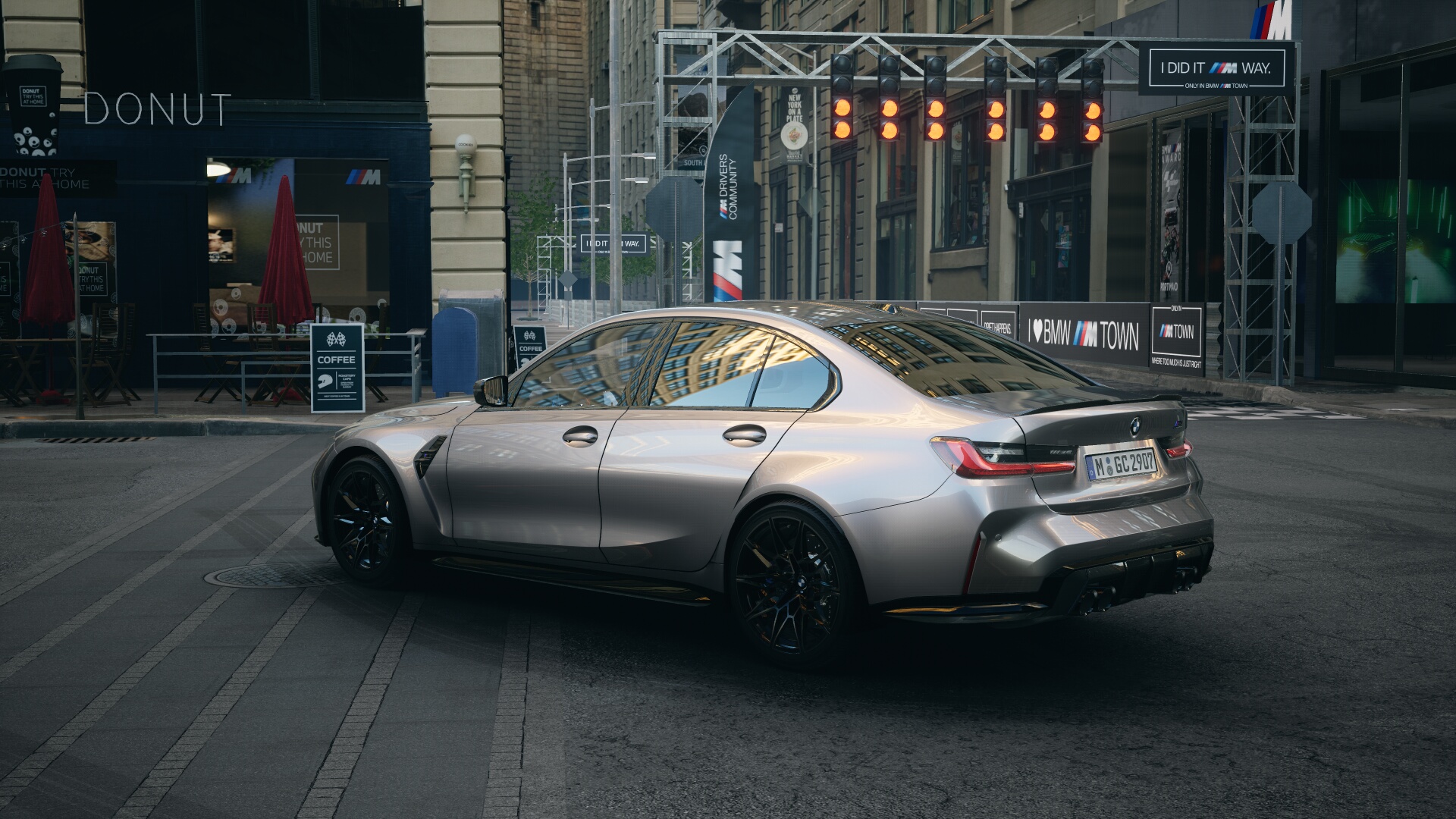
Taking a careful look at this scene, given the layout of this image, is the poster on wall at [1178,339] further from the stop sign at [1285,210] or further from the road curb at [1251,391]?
the stop sign at [1285,210]

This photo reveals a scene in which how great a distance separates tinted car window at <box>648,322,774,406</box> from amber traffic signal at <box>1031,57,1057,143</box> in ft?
62.1

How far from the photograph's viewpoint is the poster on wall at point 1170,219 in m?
26.8

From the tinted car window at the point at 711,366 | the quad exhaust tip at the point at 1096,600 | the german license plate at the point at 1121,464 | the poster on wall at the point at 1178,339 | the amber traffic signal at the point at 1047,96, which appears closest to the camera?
the quad exhaust tip at the point at 1096,600

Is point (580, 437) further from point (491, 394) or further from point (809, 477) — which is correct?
point (809, 477)

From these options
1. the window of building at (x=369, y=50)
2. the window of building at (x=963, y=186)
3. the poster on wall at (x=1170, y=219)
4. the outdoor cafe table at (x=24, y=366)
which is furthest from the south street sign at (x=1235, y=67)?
the outdoor cafe table at (x=24, y=366)

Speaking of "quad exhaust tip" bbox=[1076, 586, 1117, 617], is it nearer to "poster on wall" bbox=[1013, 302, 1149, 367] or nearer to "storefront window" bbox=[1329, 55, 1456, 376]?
"storefront window" bbox=[1329, 55, 1456, 376]

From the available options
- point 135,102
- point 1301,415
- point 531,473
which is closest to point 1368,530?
point 531,473

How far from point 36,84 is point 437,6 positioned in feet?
17.9

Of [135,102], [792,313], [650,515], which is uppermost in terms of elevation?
[135,102]

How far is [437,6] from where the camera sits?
20672 millimetres

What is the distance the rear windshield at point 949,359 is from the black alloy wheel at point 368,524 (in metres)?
2.55

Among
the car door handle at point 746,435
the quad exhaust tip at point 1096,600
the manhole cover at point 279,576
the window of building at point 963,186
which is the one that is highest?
the window of building at point 963,186

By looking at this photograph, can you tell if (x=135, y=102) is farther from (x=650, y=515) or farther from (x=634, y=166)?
(x=634, y=166)

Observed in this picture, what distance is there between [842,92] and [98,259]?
11534mm
